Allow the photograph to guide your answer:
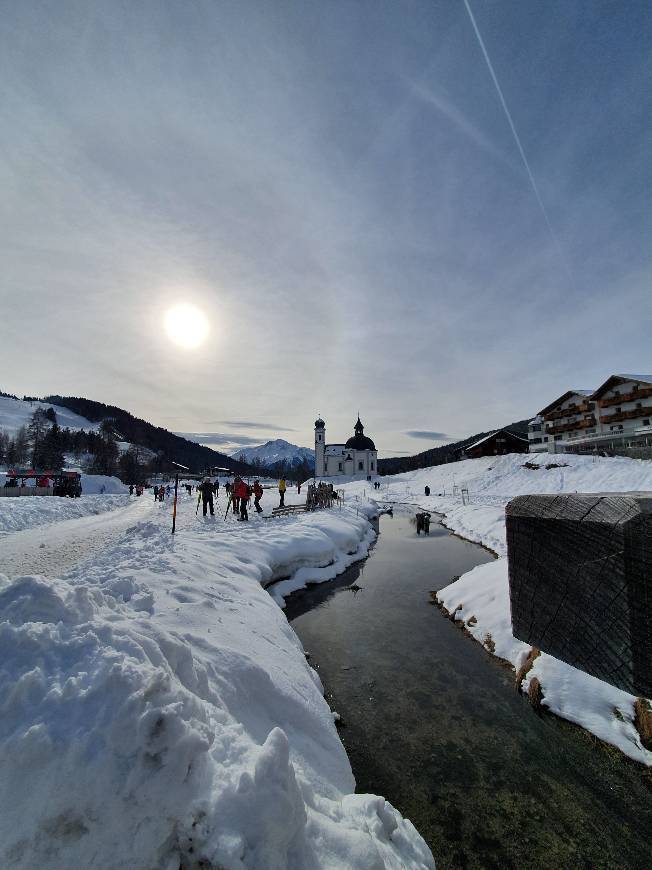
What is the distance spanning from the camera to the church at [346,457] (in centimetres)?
9988

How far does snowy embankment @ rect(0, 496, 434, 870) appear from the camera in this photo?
2.17 m

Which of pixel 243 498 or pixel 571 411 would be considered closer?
pixel 243 498

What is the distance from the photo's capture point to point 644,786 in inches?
184

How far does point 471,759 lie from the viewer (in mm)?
5320

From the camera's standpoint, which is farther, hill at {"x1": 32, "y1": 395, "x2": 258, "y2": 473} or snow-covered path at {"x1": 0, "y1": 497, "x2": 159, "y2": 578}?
hill at {"x1": 32, "y1": 395, "x2": 258, "y2": 473}

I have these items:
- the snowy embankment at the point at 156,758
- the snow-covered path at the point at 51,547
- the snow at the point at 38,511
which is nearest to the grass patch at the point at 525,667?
the snowy embankment at the point at 156,758

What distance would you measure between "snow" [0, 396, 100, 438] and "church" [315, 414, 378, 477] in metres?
104

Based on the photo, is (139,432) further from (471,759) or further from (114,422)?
(471,759)

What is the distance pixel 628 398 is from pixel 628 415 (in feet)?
7.06

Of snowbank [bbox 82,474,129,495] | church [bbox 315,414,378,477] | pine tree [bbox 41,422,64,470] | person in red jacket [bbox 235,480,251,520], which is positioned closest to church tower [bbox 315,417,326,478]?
church [bbox 315,414,378,477]

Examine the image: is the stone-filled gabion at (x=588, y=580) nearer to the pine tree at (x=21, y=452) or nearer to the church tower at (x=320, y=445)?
the church tower at (x=320, y=445)

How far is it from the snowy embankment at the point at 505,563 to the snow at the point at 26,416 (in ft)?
482

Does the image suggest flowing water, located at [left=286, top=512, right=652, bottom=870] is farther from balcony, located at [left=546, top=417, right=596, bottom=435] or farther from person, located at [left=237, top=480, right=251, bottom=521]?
balcony, located at [left=546, top=417, right=596, bottom=435]

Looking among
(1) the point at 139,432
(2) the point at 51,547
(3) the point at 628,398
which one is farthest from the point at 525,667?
(1) the point at 139,432
